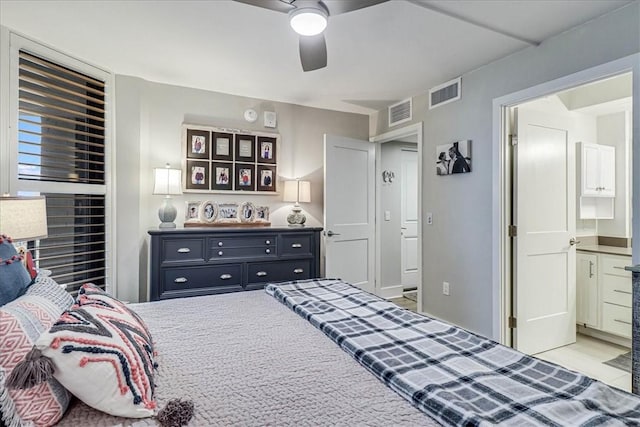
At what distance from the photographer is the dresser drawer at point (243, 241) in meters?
3.12

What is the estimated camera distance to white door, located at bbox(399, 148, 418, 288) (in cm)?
504

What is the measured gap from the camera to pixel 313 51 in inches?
79.9

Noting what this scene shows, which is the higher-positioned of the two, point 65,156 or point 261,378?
point 65,156

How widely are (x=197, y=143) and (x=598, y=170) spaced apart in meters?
4.07

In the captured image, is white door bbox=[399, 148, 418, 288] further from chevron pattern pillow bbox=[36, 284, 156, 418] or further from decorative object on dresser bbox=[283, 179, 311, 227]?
chevron pattern pillow bbox=[36, 284, 156, 418]

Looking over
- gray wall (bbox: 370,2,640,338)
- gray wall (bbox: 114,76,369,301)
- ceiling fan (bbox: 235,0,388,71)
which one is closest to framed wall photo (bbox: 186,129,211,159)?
gray wall (bbox: 114,76,369,301)

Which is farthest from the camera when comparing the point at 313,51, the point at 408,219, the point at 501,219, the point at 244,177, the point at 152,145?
the point at 408,219

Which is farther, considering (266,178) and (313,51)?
(266,178)

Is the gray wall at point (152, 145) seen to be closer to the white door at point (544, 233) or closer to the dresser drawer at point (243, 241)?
the dresser drawer at point (243, 241)

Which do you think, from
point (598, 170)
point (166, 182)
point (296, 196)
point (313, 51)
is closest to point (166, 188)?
point (166, 182)

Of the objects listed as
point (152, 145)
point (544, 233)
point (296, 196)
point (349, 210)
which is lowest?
point (544, 233)

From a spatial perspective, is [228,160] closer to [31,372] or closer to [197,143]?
[197,143]

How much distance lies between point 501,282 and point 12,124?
3883 millimetres

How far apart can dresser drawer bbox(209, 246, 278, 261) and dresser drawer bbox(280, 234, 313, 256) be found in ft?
0.37
